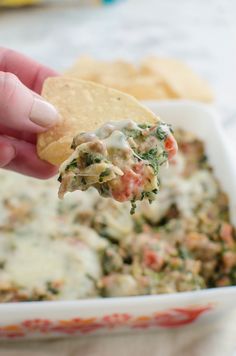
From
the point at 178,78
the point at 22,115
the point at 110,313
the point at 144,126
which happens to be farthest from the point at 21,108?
the point at 178,78

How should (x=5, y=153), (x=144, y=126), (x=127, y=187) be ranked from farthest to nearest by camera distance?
1. (x=5, y=153)
2. (x=144, y=126)
3. (x=127, y=187)

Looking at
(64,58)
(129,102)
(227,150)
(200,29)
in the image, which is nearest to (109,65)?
(64,58)

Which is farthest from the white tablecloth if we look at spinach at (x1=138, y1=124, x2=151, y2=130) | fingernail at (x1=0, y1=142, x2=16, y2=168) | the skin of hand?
spinach at (x1=138, y1=124, x2=151, y2=130)

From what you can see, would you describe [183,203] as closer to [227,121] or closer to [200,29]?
[227,121]

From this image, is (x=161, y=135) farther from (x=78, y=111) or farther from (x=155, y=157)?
(x=78, y=111)

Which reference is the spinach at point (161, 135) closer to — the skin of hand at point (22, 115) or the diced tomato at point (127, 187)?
the diced tomato at point (127, 187)

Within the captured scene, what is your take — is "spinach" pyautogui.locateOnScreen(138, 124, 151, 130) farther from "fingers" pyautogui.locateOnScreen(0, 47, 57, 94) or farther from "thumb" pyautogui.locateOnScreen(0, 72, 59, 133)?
"fingers" pyautogui.locateOnScreen(0, 47, 57, 94)
